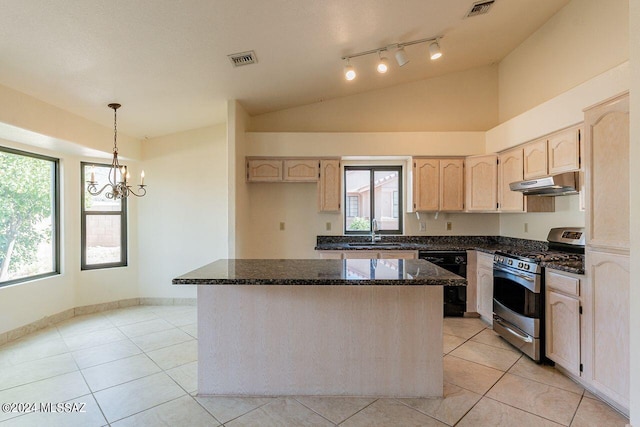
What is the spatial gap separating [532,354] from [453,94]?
3.37 m

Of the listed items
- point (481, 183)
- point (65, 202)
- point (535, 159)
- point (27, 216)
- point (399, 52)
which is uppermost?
point (399, 52)

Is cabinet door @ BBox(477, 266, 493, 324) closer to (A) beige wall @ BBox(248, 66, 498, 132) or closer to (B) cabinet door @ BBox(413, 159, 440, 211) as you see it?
(B) cabinet door @ BBox(413, 159, 440, 211)

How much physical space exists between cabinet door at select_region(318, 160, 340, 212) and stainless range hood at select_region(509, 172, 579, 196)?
2101 mm

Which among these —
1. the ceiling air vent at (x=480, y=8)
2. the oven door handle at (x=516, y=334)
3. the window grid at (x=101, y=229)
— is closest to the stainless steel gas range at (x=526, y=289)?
the oven door handle at (x=516, y=334)

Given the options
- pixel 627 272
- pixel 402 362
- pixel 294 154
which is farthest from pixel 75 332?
pixel 627 272

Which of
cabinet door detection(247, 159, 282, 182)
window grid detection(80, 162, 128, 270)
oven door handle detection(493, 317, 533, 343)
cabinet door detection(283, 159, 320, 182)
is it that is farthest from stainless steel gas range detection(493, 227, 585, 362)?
window grid detection(80, 162, 128, 270)

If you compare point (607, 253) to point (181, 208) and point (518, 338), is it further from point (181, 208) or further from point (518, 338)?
point (181, 208)

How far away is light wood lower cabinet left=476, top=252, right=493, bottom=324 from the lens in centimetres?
374

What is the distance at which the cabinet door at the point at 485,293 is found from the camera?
12.3ft

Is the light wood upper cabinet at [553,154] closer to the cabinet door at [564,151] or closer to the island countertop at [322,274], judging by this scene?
the cabinet door at [564,151]

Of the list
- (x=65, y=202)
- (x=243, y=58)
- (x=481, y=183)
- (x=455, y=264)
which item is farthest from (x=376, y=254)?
(x=65, y=202)

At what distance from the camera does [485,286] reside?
12.6ft

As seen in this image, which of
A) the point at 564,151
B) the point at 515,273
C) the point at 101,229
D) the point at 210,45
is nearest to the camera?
the point at 210,45

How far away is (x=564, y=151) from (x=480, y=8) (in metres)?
1.52
